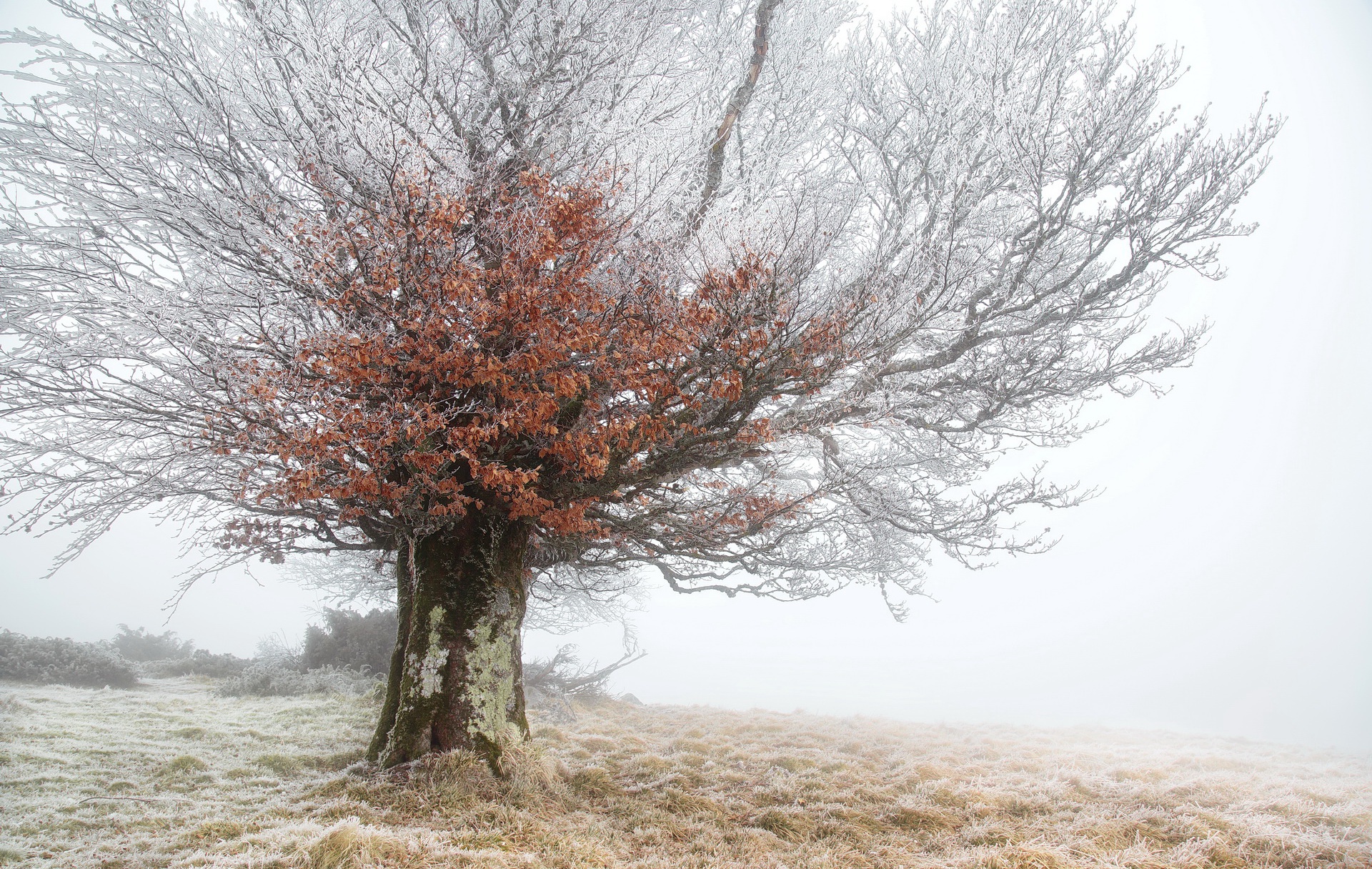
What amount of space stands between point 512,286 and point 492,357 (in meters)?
0.65

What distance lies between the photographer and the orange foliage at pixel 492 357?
5.57 metres

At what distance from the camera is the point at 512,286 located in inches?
219

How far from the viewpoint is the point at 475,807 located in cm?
502

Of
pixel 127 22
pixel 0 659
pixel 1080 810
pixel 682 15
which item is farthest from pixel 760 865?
pixel 0 659

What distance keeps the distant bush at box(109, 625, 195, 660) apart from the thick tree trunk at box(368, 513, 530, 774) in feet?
51.8

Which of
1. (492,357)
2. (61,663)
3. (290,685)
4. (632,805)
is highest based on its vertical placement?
(492,357)

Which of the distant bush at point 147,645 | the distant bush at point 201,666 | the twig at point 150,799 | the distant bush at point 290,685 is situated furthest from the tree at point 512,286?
the distant bush at point 147,645

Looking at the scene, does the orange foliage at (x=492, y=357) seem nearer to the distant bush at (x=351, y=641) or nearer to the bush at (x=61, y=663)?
the distant bush at (x=351, y=641)

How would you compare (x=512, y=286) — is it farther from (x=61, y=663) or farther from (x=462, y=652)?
(x=61, y=663)

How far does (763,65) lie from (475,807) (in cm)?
999

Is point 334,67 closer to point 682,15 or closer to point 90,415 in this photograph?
point 90,415

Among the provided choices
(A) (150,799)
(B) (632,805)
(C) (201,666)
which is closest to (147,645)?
(C) (201,666)

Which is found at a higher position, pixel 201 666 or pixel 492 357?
pixel 492 357

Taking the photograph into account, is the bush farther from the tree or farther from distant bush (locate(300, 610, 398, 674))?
the tree
